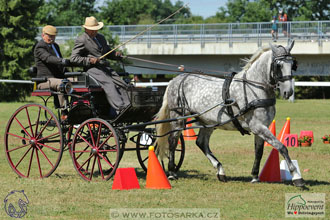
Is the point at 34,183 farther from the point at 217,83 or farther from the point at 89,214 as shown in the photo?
the point at 217,83

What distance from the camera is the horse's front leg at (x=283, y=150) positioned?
30.7ft

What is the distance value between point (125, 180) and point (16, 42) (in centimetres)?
3228

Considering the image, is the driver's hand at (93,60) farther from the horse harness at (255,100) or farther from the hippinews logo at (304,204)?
the hippinews logo at (304,204)

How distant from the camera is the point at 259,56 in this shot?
10.1 m

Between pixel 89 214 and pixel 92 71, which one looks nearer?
pixel 89 214

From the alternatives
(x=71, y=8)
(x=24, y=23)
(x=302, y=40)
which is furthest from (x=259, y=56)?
(x=71, y=8)

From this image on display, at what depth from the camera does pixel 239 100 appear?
392 inches

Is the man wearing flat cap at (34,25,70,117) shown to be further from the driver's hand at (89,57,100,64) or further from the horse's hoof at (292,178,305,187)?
the horse's hoof at (292,178,305,187)

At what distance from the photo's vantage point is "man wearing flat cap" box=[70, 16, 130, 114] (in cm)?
1032

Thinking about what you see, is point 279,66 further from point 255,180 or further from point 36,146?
point 36,146

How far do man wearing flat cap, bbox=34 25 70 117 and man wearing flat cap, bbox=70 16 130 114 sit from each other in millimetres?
302

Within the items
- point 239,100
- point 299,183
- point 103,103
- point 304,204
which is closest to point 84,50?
point 103,103

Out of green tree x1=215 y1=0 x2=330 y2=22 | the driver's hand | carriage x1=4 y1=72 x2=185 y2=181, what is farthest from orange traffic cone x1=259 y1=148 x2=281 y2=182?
green tree x1=215 y1=0 x2=330 y2=22

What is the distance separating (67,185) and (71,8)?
253 ft
